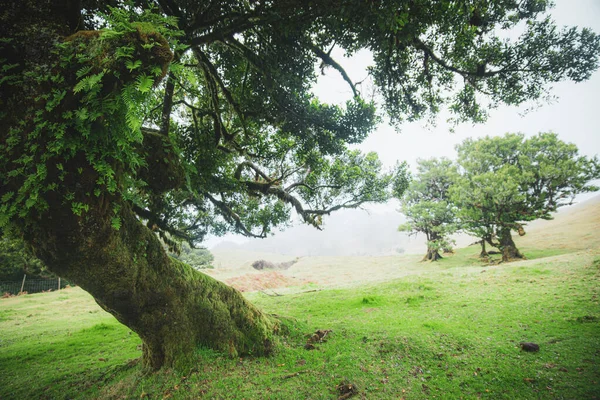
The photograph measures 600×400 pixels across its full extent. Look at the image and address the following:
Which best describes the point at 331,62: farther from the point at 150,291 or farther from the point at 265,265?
the point at 265,265

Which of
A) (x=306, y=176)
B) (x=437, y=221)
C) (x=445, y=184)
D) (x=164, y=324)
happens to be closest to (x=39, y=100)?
(x=164, y=324)

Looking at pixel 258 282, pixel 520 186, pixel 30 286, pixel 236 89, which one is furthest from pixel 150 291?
pixel 30 286

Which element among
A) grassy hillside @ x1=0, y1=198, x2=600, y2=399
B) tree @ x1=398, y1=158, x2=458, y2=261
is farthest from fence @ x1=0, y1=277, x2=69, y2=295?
tree @ x1=398, y1=158, x2=458, y2=261

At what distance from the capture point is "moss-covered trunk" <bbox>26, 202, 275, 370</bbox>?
10.00 ft

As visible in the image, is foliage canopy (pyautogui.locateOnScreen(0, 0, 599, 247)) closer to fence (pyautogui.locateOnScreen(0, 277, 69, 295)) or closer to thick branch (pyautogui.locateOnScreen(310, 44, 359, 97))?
thick branch (pyautogui.locateOnScreen(310, 44, 359, 97))

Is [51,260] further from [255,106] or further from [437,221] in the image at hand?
[437,221]

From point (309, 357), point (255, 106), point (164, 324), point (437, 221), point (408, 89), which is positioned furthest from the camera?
point (437, 221)

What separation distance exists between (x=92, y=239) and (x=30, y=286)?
28.4 meters

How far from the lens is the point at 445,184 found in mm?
30203

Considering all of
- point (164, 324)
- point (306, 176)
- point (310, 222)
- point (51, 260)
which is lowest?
point (164, 324)

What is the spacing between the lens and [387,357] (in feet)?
16.4

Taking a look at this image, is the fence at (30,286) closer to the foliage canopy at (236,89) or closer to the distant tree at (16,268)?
the distant tree at (16,268)

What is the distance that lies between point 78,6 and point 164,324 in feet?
16.2

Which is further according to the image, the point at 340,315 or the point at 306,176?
the point at 306,176
